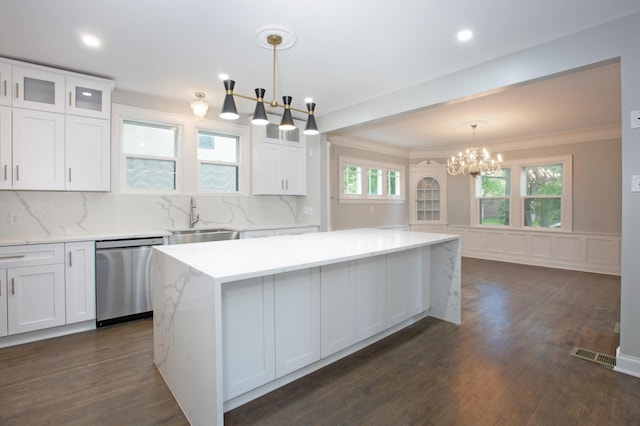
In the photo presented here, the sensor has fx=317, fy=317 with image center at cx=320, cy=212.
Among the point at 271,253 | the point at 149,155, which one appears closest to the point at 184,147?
the point at 149,155

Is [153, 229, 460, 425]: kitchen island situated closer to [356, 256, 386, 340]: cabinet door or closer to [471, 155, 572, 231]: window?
[356, 256, 386, 340]: cabinet door

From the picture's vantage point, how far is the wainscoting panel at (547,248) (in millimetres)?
5402

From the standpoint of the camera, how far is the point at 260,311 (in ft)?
6.23

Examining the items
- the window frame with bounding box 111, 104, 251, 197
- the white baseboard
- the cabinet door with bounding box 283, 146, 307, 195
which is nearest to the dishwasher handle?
the window frame with bounding box 111, 104, 251, 197

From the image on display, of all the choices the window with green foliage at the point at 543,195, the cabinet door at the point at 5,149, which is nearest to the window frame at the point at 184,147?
the cabinet door at the point at 5,149

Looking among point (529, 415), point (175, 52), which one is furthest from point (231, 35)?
point (529, 415)

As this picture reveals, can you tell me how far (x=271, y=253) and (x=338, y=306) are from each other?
68cm

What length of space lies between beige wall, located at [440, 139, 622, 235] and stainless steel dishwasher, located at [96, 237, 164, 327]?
6.84 metres

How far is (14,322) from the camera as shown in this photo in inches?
107

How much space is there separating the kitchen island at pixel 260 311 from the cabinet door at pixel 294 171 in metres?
2.01

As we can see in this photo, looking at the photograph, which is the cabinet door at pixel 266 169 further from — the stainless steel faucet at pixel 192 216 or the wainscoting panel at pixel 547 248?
the wainscoting panel at pixel 547 248

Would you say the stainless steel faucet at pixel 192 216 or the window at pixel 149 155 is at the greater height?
the window at pixel 149 155

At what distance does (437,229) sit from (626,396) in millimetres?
5809

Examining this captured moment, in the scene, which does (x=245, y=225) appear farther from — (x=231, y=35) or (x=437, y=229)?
(x=437, y=229)
